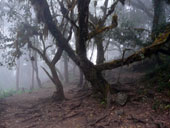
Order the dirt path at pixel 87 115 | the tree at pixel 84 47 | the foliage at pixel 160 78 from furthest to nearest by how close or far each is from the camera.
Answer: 1. the foliage at pixel 160 78
2. the tree at pixel 84 47
3. the dirt path at pixel 87 115

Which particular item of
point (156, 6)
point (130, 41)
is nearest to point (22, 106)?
point (130, 41)

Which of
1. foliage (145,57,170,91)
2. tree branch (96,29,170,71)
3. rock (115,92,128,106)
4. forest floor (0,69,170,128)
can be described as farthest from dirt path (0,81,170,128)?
tree branch (96,29,170,71)

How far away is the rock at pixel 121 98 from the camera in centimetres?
702

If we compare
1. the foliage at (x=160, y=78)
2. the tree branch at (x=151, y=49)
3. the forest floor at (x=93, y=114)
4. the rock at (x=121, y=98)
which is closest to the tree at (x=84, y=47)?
the tree branch at (x=151, y=49)

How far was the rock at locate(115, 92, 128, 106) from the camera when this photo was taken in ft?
23.0

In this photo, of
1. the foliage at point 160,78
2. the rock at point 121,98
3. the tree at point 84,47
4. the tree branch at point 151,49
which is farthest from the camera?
the foliage at point 160,78

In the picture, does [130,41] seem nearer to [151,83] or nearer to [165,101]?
[151,83]

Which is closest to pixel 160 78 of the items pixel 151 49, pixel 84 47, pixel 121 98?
pixel 151 49

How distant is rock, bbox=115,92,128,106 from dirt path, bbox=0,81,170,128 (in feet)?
0.54

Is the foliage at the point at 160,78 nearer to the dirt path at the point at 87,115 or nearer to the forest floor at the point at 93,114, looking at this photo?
the forest floor at the point at 93,114

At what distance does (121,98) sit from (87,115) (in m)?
1.64

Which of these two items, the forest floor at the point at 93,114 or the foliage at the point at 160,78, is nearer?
the forest floor at the point at 93,114

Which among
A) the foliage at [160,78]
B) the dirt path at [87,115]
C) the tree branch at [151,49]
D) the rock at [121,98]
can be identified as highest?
the tree branch at [151,49]

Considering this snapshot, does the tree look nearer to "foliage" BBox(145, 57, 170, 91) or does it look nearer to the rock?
the rock
